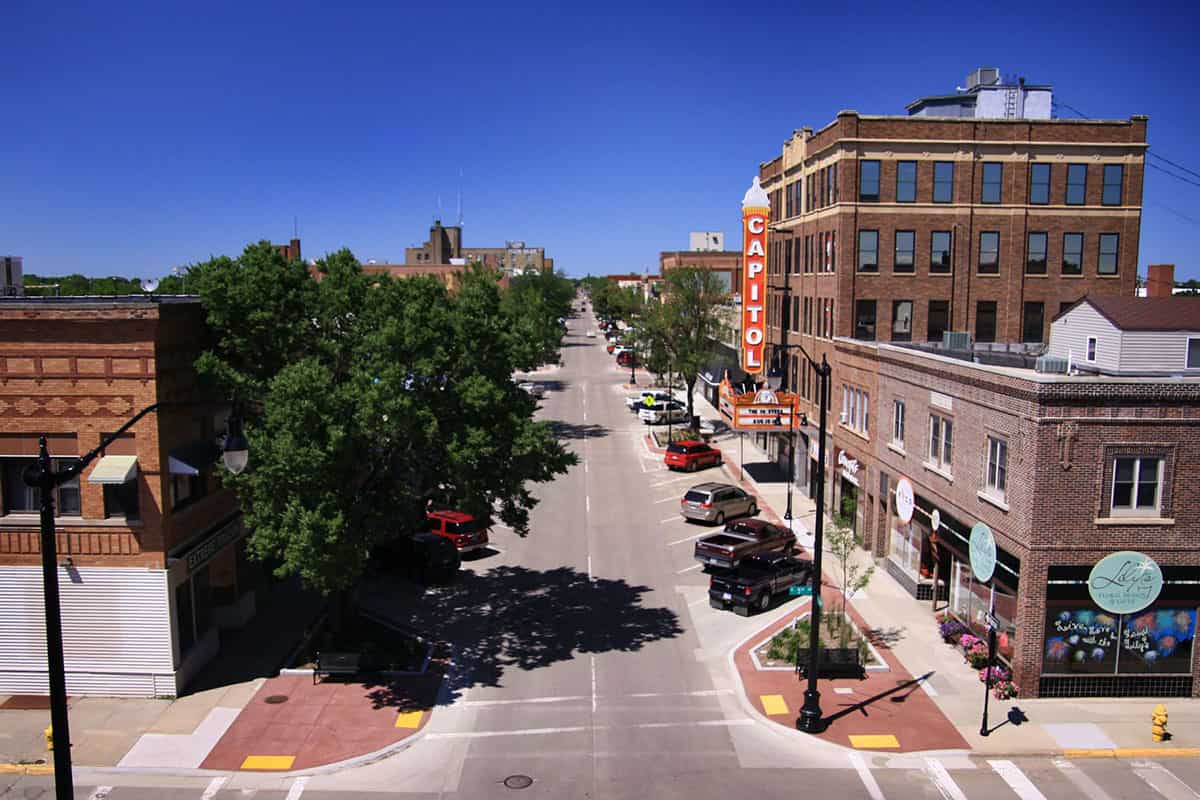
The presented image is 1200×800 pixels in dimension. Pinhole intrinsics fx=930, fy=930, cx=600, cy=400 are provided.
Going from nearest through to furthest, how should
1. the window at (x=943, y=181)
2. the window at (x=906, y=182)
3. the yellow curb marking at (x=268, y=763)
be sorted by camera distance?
the yellow curb marking at (x=268, y=763) < the window at (x=906, y=182) < the window at (x=943, y=181)

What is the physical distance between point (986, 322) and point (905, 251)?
5061 millimetres

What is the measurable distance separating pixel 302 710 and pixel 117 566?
5.60 meters

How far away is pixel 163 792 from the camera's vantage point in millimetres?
18172

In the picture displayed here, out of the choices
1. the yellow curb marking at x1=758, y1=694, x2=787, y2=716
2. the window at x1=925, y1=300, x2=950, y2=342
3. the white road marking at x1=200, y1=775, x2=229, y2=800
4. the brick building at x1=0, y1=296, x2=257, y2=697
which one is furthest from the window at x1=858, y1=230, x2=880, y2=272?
the white road marking at x1=200, y1=775, x2=229, y2=800

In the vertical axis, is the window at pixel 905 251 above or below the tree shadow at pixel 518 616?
above

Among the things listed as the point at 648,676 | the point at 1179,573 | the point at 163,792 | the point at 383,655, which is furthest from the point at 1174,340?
the point at 163,792

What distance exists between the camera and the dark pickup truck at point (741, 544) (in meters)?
32.1

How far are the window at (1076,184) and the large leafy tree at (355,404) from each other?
29145mm

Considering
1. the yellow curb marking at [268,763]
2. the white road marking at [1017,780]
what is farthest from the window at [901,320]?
the yellow curb marking at [268,763]

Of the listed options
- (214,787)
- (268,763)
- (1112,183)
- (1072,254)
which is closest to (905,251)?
(1072,254)

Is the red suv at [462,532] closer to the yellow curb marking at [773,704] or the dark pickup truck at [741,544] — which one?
the dark pickup truck at [741,544]

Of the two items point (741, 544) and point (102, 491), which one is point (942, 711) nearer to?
point (741, 544)

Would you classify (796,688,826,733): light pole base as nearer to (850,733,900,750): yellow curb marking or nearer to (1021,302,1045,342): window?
(850,733,900,750): yellow curb marking

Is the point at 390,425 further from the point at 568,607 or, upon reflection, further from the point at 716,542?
the point at 716,542
